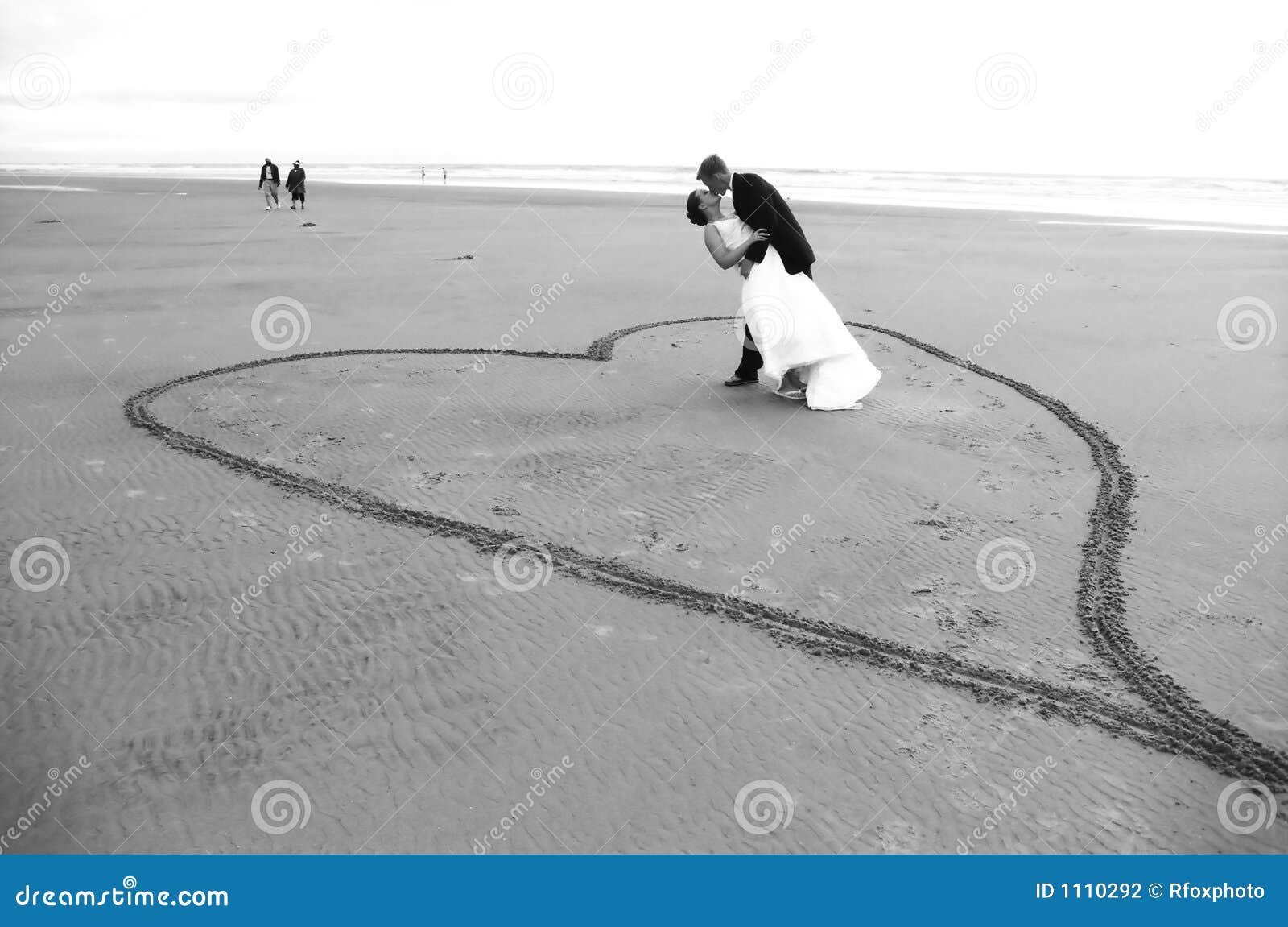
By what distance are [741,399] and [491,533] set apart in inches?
115

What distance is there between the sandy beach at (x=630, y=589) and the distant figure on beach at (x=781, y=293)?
366mm

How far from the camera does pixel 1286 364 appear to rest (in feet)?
→ 29.2

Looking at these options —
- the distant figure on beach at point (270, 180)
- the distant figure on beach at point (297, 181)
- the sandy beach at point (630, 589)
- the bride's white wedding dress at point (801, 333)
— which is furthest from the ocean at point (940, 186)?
the sandy beach at point (630, 589)

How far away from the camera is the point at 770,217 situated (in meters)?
7.41

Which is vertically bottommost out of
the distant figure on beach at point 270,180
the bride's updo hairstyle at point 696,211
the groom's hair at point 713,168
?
the distant figure on beach at point 270,180

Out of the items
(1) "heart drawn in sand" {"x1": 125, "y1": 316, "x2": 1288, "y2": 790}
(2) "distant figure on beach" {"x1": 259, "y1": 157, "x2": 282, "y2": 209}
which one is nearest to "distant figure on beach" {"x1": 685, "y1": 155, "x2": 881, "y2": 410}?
(1) "heart drawn in sand" {"x1": 125, "y1": 316, "x2": 1288, "y2": 790}

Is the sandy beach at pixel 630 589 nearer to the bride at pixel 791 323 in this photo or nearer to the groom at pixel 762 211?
the bride at pixel 791 323

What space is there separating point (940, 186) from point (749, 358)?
33.0m

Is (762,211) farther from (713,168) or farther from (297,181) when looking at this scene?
(297,181)

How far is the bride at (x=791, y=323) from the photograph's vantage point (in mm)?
7535

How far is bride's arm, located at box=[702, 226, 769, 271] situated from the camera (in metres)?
7.48

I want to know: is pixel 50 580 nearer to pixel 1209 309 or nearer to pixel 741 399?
pixel 741 399

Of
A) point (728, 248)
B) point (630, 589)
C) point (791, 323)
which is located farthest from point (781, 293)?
point (630, 589)

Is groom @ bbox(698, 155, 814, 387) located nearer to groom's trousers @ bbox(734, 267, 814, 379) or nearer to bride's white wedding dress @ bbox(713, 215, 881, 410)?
bride's white wedding dress @ bbox(713, 215, 881, 410)
